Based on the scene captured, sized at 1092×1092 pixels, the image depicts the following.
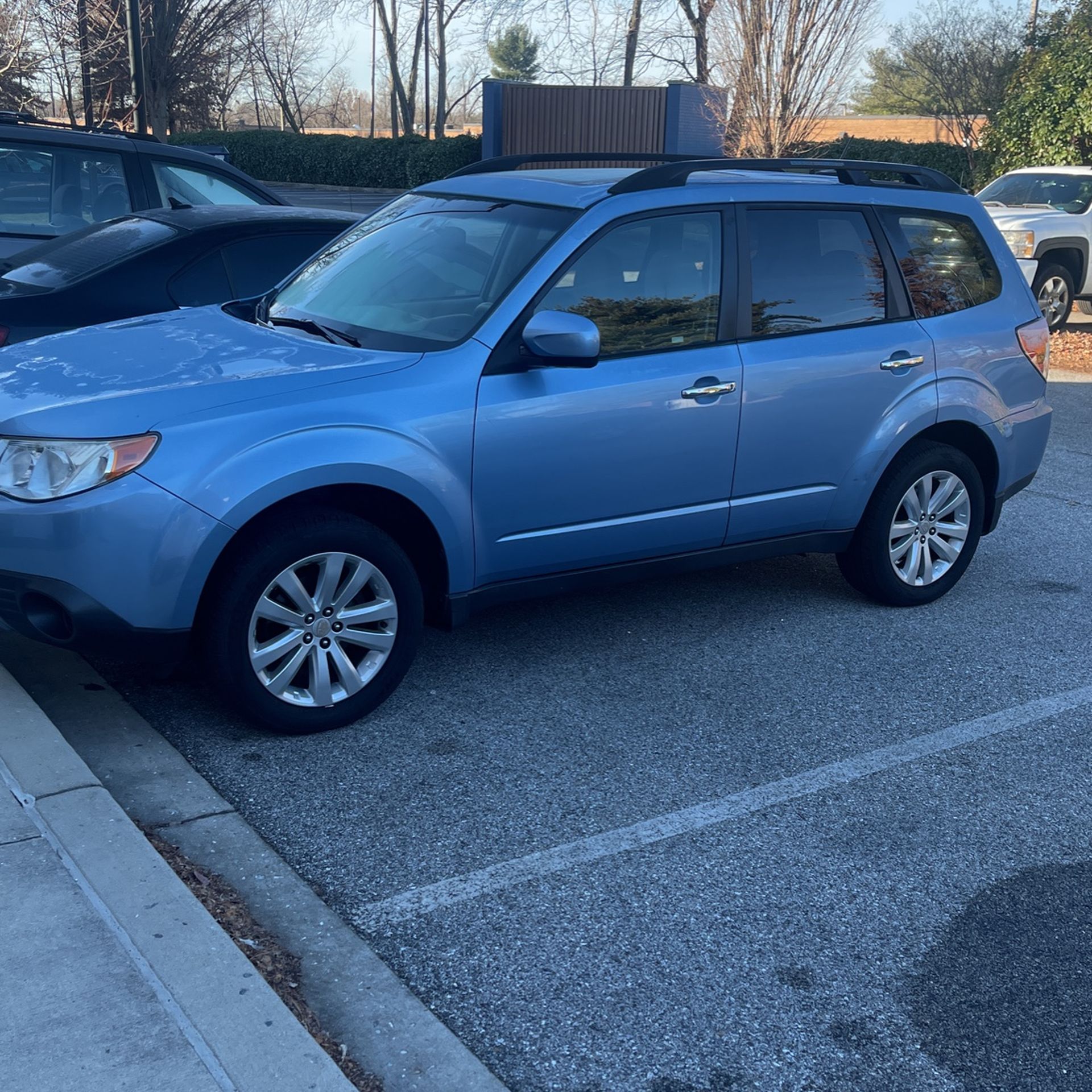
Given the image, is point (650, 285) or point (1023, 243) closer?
point (650, 285)

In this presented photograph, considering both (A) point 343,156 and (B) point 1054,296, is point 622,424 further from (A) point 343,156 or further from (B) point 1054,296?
(A) point 343,156

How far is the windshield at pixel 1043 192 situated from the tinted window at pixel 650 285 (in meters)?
11.8

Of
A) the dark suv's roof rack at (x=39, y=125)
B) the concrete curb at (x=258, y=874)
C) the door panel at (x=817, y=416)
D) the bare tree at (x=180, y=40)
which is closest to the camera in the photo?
the concrete curb at (x=258, y=874)

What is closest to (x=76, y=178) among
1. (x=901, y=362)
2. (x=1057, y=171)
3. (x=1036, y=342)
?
(x=901, y=362)

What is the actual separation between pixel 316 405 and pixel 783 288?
6.93 feet

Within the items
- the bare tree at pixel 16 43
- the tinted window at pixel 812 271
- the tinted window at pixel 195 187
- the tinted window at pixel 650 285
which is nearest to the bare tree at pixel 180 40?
the bare tree at pixel 16 43

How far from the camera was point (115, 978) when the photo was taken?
2.91 m

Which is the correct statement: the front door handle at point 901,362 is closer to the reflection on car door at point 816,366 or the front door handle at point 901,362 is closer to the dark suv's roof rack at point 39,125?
the reflection on car door at point 816,366

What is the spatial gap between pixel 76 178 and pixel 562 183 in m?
4.60

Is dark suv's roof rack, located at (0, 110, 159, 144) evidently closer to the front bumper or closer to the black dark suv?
Answer: the black dark suv

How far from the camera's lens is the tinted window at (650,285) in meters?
4.77

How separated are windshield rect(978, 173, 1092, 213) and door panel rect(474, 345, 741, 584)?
12.0 metres

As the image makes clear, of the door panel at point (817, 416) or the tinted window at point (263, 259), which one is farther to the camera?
the tinted window at point (263, 259)

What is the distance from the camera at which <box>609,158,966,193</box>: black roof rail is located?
4.96 meters
